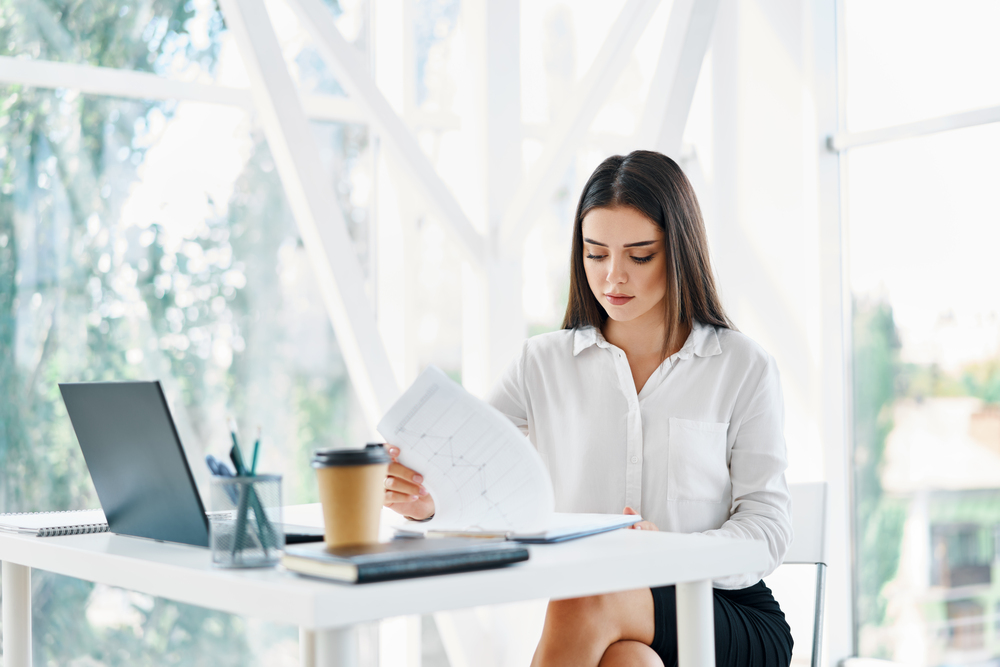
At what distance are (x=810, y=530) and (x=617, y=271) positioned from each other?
657 mm

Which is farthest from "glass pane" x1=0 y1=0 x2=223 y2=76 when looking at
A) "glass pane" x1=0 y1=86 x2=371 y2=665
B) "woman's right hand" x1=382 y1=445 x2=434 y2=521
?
"woman's right hand" x1=382 y1=445 x2=434 y2=521

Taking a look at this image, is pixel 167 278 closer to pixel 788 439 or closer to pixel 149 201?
pixel 149 201

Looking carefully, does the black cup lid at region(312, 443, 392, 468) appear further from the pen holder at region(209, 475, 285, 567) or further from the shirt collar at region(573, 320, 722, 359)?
the shirt collar at region(573, 320, 722, 359)

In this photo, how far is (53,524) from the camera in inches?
50.4

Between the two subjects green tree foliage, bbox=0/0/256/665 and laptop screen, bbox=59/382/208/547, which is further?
green tree foliage, bbox=0/0/256/665

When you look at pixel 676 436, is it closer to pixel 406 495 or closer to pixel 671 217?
pixel 671 217

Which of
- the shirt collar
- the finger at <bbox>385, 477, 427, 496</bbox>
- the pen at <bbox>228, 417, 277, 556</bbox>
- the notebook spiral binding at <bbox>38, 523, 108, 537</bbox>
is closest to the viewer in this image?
the pen at <bbox>228, 417, 277, 556</bbox>

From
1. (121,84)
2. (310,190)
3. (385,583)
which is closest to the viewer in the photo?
(385,583)

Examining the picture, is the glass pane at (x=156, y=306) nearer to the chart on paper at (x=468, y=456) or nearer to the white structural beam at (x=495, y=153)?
the white structural beam at (x=495, y=153)

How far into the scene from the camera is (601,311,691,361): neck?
6.13 feet

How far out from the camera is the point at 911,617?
9.41ft

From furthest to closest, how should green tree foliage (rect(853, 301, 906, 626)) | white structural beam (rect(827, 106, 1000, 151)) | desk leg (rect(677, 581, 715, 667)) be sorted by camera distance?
green tree foliage (rect(853, 301, 906, 626)) < white structural beam (rect(827, 106, 1000, 151)) < desk leg (rect(677, 581, 715, 667))

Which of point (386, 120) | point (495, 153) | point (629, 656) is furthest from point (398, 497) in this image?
point (495, 153)

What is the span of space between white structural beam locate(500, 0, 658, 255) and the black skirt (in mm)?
1156
